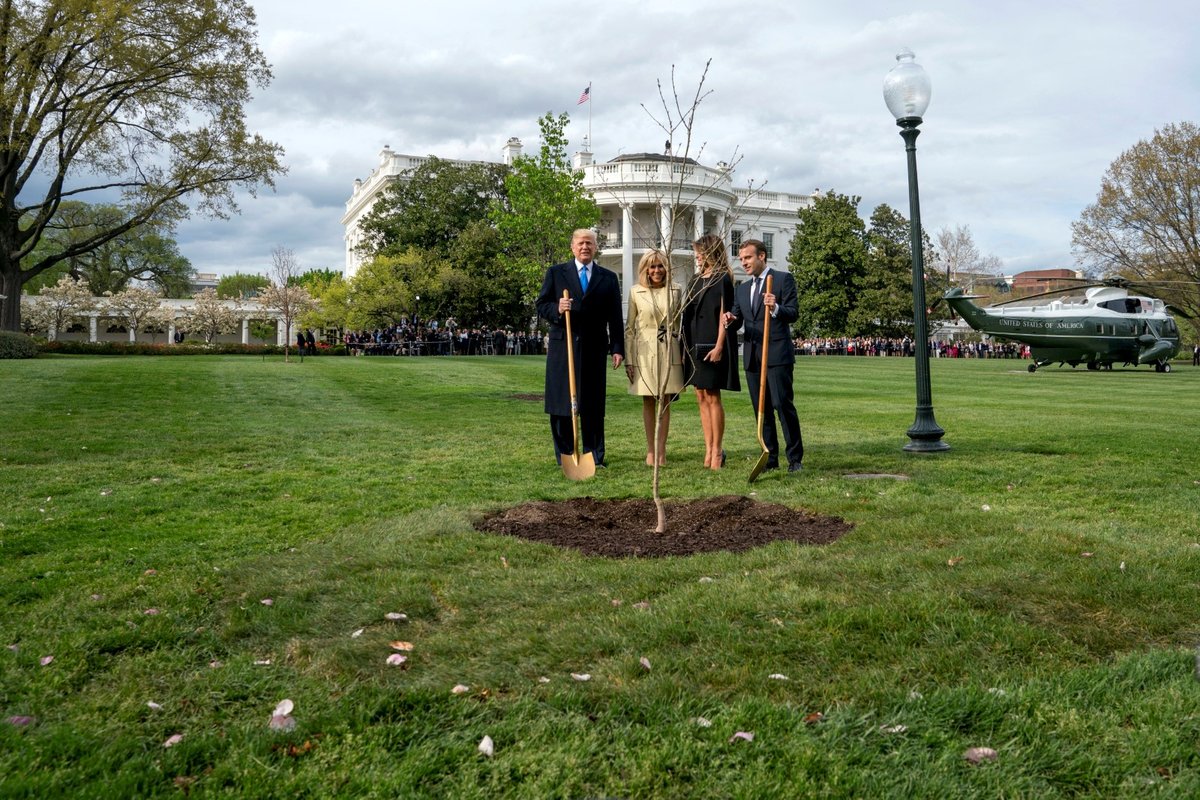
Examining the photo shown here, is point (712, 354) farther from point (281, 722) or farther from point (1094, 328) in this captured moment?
point (1094, 328)

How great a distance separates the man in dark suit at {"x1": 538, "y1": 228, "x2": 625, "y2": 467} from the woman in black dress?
72 cm

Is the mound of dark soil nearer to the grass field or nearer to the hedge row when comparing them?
the grass field

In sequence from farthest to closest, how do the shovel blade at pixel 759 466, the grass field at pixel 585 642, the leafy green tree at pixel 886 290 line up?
the leafy green tree at pixel 886 290, the shovel blade at pixel 759 466, the grass field at pixel 585 642

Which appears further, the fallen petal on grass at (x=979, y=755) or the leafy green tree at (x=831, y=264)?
the leafy green tree at (x=831, y=264)

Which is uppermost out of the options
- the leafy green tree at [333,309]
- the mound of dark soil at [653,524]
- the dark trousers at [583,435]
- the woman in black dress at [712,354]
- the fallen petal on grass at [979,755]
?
the leafy green tree at [333,309]

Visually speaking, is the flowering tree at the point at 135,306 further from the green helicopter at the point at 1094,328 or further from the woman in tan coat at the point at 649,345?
the woman in tan coat at the point at 649,345

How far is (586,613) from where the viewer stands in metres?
4.00

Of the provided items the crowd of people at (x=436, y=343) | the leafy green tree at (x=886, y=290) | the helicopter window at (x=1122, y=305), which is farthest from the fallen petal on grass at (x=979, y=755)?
the leafy green tree at (x=886, y=290)

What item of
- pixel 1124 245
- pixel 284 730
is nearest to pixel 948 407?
pixel 284 730

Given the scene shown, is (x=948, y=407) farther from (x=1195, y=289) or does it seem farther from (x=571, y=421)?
(x=1195, y=289)

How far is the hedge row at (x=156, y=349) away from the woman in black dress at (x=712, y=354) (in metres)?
39.3

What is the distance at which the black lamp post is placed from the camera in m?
9.58

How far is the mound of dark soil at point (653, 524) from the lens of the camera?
5.29m

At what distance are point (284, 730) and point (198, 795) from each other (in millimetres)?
394
